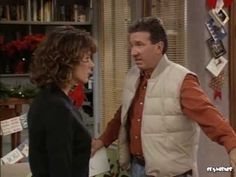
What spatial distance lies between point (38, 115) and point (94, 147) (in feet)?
2.45

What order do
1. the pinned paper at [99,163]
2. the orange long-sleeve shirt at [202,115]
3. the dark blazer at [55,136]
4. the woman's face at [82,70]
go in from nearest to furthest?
the dark blazer at [55,136] < the woman's face at [82,70] < the orange long-sleeve shirt at [202,115] < the pinned paper at [99,163]

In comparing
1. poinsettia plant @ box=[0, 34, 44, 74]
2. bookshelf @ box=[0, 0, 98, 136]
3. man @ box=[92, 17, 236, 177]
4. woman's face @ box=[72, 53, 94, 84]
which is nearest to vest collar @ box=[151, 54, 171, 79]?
man @ box=[92, 17, 236, 177]

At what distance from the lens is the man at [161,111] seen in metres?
2.12

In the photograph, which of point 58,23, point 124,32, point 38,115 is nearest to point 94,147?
point 38,115

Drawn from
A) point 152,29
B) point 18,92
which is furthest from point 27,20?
point 152,29

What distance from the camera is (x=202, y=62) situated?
3406 mm

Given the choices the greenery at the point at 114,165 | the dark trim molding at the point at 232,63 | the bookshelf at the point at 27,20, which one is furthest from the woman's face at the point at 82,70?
the bookshelf at the point at 27,20

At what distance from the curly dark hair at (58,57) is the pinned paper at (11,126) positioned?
1.67 metres

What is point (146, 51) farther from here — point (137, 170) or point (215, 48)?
point (215, 48)

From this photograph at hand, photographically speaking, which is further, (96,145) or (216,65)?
(216,65)

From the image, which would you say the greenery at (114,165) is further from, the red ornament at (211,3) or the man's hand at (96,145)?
the red ornament at (211,3)

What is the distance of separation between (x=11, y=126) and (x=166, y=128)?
1.59 m

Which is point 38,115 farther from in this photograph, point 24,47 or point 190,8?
point 24,47

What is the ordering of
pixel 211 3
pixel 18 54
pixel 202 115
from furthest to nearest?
pixel 18 54 → pixel 211 3 → pixel 202 115
